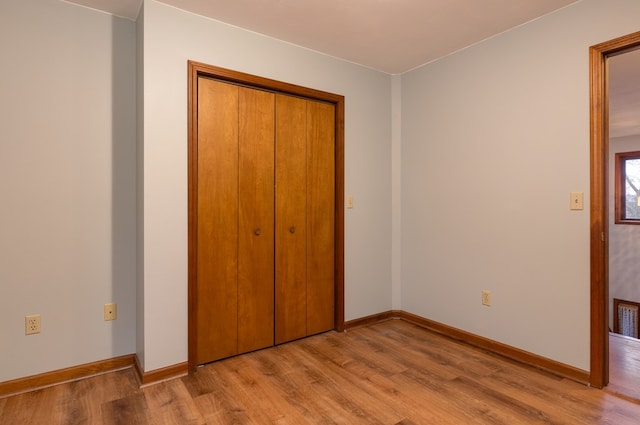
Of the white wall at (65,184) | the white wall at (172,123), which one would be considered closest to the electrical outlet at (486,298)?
the white wall at (172,123)

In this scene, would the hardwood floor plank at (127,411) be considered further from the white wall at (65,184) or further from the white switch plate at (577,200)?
the white switch plate at (577,200)

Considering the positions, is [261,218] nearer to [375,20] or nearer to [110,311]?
[110,311]

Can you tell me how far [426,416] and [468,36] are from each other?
2.59 meters

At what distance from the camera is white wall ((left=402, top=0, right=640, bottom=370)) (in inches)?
87.6

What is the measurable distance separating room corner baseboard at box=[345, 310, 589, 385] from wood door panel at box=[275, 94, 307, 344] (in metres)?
0.57

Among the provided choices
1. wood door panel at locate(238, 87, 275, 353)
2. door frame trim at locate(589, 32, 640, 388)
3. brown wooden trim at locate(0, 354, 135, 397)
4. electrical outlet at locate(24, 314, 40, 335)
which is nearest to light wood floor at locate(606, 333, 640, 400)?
door frame trim at locate(589, 32, 640, 388)

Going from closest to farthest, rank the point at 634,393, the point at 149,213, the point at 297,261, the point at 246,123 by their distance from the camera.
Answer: the point at 634,393
the point at 149,213
the point at 246,123
the point at 297,261

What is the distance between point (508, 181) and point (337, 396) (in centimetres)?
191

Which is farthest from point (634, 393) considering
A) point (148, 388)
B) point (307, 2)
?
point (307, 2)

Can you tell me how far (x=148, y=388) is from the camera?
214 cm

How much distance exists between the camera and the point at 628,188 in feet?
20.4

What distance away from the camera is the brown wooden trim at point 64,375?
6.76ft

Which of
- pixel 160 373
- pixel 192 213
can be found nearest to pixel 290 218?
pixel 192 213

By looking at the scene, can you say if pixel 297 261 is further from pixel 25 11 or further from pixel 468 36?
pixel 25 11
